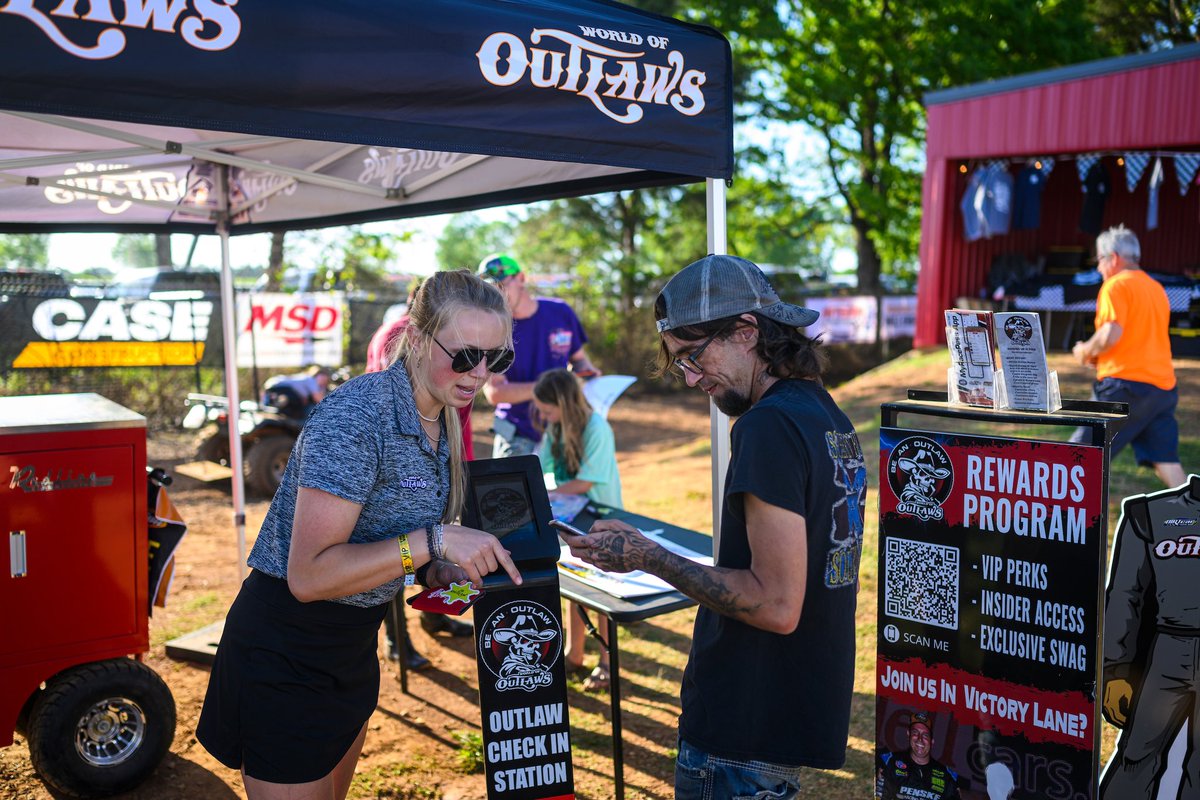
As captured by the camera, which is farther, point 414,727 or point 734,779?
point 414,727

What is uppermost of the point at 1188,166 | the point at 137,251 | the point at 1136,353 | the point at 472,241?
the point at 472,241

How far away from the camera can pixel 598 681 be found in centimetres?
437

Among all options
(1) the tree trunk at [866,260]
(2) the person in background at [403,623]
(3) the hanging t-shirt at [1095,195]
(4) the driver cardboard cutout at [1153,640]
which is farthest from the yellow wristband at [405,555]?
(1) the tree trunk at [866,260]

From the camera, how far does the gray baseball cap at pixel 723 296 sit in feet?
6.07

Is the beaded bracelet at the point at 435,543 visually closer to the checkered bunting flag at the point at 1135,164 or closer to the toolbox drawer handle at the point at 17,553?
the toolbox drawer handle at the point at 17,553

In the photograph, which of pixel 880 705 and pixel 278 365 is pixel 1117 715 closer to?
pixel 880 705

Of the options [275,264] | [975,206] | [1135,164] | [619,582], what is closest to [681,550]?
[619,582]

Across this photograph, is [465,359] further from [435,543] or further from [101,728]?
[101,728]

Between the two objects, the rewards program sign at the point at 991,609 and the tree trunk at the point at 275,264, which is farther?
the tree trunk at the point at 275,264

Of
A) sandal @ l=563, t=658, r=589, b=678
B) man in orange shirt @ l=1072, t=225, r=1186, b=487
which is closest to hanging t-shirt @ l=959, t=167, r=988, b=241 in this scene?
man in orange shirt @ l=1072, t=225, r=1186, b=487

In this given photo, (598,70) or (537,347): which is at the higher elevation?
(598,70)

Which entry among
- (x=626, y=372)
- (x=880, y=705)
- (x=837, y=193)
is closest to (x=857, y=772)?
(x=880, y=705)

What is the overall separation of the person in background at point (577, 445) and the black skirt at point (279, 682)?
2258 millimetres

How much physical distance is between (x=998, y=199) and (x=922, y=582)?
38.1 ft
